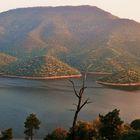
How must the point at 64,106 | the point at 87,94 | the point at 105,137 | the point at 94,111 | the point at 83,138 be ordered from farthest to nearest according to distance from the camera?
the point at 87,94, the point at 64,106, the point at 94,111, the point at 105,137, the point at 83,138

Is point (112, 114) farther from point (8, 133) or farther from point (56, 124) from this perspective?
point (56, 124)

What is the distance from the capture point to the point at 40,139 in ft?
247

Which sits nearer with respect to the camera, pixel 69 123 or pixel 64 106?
pixel 69 123

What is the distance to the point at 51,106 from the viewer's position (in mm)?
127562

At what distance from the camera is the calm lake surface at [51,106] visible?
96475 mm

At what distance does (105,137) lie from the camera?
4897 cm

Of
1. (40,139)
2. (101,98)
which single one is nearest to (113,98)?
(101,98)

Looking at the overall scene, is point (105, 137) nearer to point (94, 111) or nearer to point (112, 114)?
point (112, 114)

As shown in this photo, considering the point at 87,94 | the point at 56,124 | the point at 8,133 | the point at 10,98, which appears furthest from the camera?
the point at 87,94

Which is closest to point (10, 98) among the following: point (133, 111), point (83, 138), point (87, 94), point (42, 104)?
point (42, 104)

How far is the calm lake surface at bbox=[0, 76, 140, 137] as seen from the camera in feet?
317

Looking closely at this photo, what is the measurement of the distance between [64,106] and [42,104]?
8.26 meters

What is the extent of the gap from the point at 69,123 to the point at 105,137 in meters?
47.8

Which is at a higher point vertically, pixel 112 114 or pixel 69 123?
pixel 112 114
